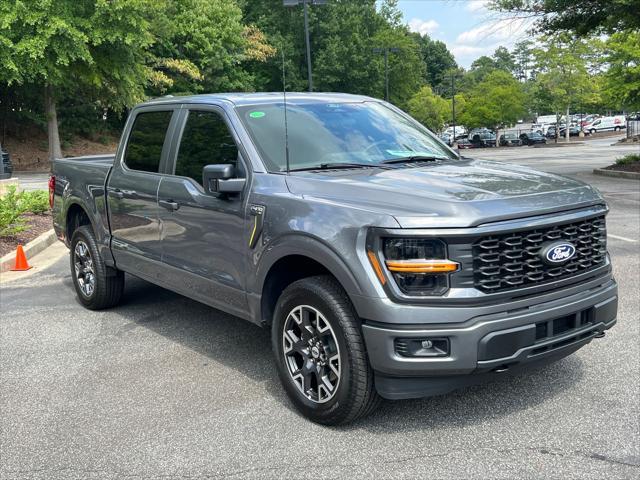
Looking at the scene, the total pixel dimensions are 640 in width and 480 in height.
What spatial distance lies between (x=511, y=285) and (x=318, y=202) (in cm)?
117

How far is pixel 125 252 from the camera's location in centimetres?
585

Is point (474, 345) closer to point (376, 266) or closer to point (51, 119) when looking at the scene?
point (376, 266)

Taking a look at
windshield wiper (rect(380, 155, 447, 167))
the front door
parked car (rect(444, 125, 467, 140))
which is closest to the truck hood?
windshield wiper (rect(380, 155, 447, 167))

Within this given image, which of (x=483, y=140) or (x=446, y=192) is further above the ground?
(x=446, y=192)

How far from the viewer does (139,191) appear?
5512 mm

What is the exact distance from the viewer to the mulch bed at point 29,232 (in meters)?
9.77

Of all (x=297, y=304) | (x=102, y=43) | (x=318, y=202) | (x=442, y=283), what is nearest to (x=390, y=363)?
(x=442, y=283)

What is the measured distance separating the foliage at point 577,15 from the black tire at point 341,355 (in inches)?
636

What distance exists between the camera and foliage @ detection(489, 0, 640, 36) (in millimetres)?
17516

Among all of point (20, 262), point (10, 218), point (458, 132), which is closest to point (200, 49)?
point (10, 218)

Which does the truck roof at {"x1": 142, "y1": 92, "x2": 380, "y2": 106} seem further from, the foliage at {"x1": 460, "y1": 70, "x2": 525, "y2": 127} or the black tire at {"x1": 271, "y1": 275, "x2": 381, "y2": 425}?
the foliage at {"x1": 460, "y1": 70, "x2": 525, "y2": 127}

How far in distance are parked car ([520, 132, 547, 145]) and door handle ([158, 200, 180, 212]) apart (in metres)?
56.5

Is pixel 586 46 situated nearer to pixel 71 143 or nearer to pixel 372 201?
pixel 71 143

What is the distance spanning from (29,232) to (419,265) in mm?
9099
